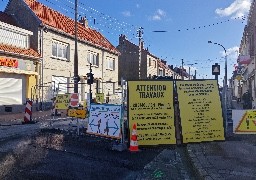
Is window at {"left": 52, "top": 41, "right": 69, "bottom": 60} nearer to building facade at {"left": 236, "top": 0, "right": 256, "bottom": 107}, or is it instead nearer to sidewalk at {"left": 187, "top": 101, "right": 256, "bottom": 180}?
building facade at {"left": 236, "top": 0, "right": 256, "bottom": 107}

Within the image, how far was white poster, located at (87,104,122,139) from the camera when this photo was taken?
9536mm

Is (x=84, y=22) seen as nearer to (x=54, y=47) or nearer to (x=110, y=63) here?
(x=110, y=63)

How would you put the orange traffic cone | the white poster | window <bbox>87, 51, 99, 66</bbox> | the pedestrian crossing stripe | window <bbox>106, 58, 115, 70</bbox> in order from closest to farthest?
the orange traffic cone → the white poster → the pedestrian crossing stripe → window <bbox>87, 51, 99, 66</bbox> → window <bbox>106, 58, 115, 70</bbox>

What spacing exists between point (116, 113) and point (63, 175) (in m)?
3.59

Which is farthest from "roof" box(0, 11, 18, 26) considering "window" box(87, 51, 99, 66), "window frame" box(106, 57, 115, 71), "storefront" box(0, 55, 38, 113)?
"window frame" box(106, 57, 115, 71)

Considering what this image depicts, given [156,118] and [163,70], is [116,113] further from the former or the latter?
[163,70]

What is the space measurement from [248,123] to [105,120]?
516 centimetres

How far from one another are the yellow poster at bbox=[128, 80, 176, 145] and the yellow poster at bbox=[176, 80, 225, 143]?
51cm

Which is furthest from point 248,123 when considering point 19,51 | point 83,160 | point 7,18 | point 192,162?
point 7,18

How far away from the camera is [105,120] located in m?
9.85

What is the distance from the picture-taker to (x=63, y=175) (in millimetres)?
6266

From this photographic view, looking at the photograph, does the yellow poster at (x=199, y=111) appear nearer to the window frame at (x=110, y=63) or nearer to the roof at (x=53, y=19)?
the roof at (x=53, y=19)

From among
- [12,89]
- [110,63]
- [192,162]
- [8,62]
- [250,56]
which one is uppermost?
[110,63]

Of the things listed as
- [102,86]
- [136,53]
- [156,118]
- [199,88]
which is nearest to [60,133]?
[156,118]
